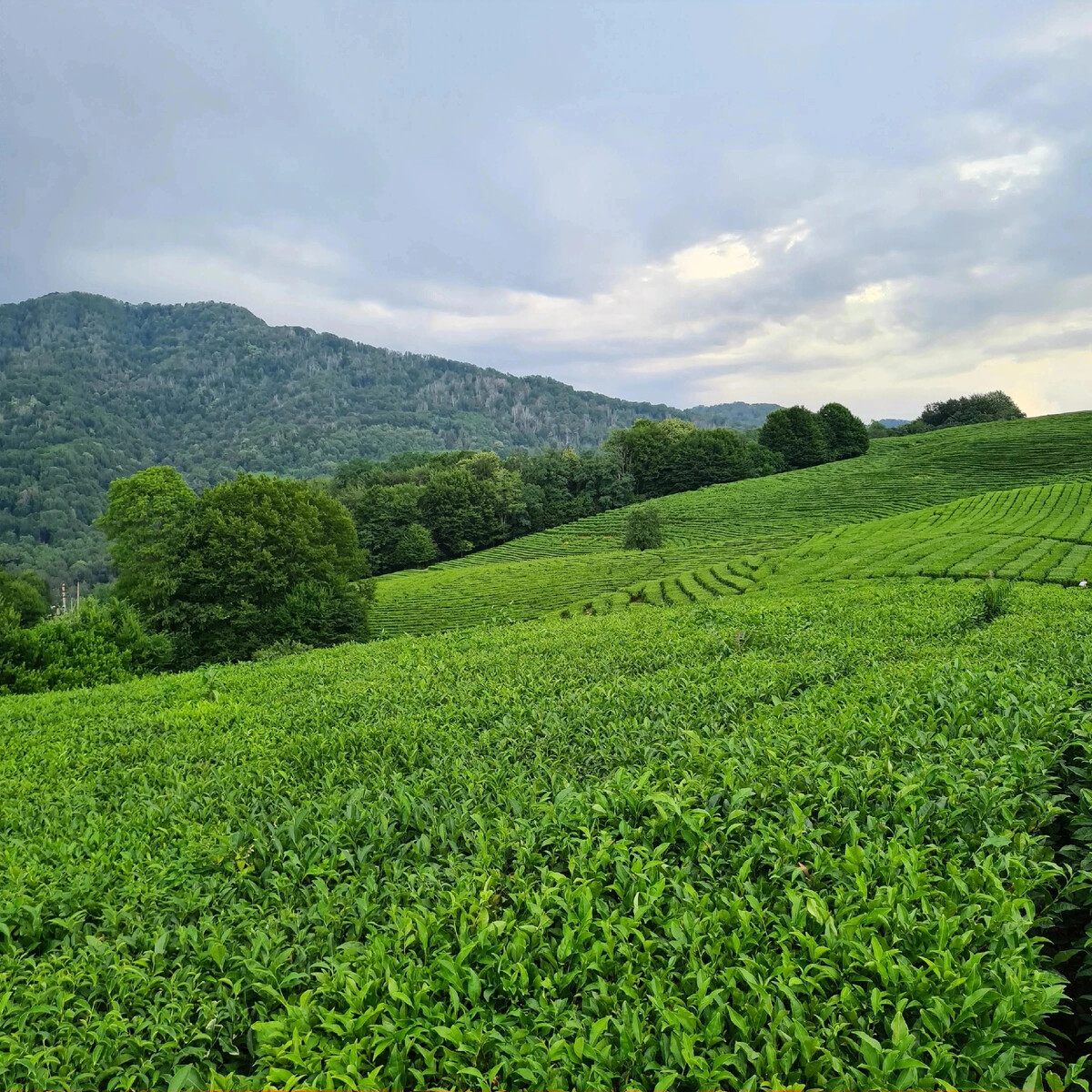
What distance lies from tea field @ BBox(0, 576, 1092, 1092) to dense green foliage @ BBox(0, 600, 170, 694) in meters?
11.8

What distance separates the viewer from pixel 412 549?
261 feet

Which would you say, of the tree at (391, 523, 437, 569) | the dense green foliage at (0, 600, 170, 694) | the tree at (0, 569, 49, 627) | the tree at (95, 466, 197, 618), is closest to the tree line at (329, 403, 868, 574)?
the tree at (391, 523, 437, 569)

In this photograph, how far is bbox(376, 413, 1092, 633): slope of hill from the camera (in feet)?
149

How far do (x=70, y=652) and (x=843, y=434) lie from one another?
105811mm

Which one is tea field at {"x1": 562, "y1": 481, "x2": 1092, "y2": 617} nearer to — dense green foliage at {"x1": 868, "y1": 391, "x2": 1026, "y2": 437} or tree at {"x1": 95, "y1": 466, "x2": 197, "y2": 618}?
tree at {"x1": 95, "y1": 466, "x2": 197, "y2": 618}

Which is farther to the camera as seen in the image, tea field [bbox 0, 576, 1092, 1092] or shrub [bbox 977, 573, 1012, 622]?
shrub [bbox 977, 573, 1012, 622]

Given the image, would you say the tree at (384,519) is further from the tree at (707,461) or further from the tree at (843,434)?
the tree at (843,434)

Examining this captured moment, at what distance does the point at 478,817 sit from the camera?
13.0 feet

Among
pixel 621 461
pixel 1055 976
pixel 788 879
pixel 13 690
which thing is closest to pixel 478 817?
pixel 788 879

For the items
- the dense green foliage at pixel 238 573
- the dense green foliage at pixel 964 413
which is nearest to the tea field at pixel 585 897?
the dense green foliage at pixel 238 573

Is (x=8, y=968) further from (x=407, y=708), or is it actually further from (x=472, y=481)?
(x=472, y=481)

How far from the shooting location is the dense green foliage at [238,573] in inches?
1236

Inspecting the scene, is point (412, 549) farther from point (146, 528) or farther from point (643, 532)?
point (146, 528)

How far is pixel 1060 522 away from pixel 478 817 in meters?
43.7
